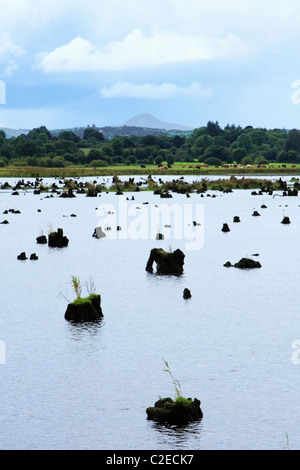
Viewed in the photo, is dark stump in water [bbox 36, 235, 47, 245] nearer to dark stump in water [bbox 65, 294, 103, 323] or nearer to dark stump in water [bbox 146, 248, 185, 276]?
dark stump in water [bbox 146, 248, 185, 276]

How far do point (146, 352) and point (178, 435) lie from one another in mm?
9892

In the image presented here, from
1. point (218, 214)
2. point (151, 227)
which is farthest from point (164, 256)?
point (218, 214)

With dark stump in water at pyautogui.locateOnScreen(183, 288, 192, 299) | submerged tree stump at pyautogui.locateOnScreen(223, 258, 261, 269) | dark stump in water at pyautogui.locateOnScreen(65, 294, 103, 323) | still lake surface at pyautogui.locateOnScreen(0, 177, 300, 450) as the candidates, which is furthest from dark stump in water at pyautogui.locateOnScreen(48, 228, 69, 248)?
dark stump in water at pyautogui.locateOnScreen(65, 294, 103, 323)

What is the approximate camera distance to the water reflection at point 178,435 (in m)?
21.7

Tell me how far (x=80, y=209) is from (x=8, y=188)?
75.2 meters

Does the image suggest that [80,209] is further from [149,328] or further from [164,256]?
[149,328]

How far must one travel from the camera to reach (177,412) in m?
23.5

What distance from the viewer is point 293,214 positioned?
10988 centimetres

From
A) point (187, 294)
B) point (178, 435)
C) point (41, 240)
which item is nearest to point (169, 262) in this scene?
point (187, 294)

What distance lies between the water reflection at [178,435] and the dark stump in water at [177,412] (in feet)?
0.62

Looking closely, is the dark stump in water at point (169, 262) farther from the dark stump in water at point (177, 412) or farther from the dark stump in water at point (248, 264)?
the dark stump in water at point (177, 412)

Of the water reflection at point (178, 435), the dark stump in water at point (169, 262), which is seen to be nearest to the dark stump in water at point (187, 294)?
the dark stump in water at point (169, 262)

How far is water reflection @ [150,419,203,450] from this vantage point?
21.7 metres

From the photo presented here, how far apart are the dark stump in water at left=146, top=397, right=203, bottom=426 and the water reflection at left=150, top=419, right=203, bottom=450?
19 centimetres
